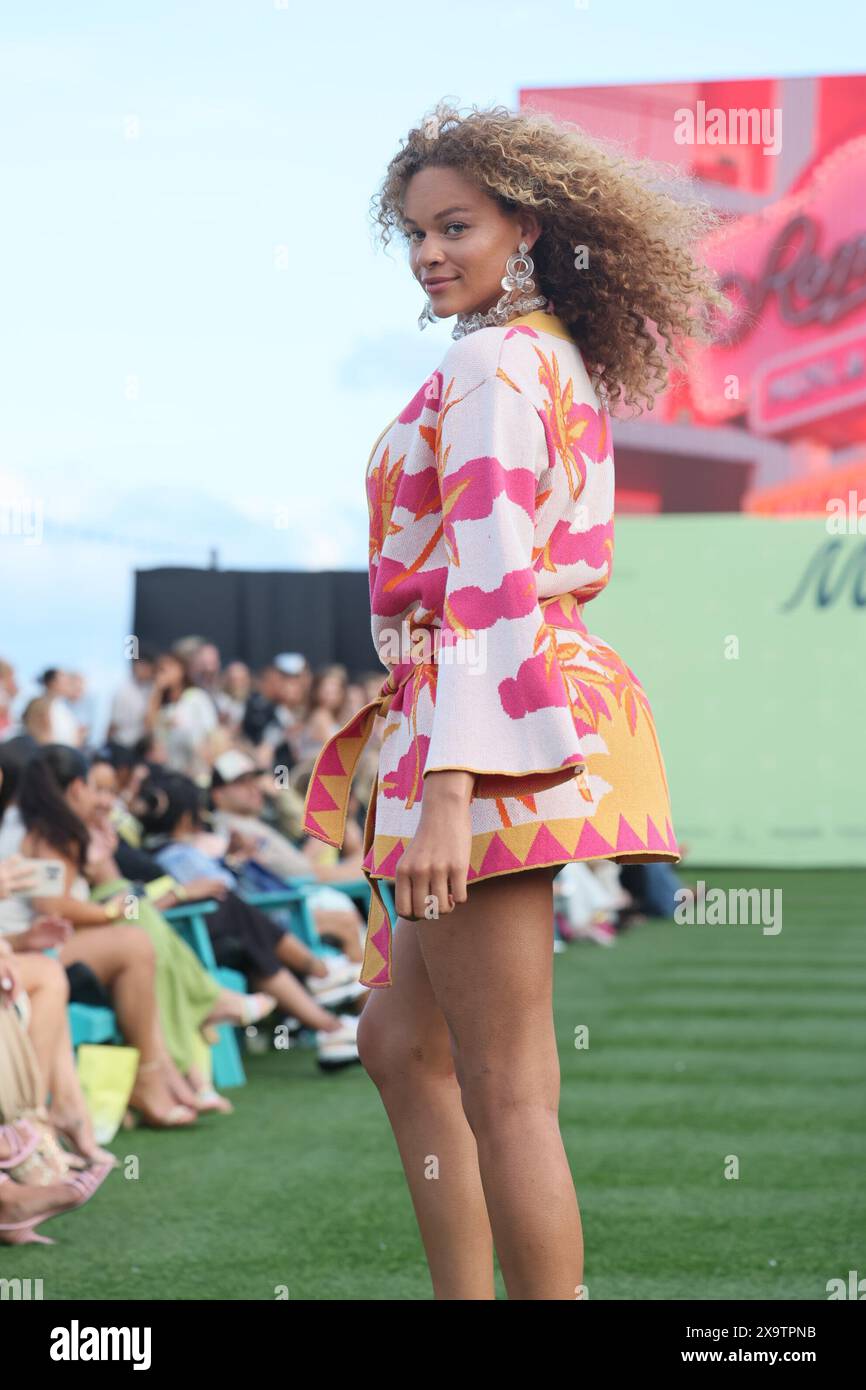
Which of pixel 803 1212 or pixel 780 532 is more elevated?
pixel 780 532

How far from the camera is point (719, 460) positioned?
19469 millimetres

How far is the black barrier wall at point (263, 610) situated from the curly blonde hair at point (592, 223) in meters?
12.0

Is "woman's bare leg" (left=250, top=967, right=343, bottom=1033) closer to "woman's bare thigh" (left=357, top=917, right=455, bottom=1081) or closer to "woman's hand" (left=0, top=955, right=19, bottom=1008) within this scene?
"woman's hand" (left=0, top=955, right=19, bottom=1008)

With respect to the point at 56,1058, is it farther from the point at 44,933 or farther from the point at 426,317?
the point at 426,317

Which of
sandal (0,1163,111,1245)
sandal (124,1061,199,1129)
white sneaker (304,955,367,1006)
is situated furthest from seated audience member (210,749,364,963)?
sandal (0,1163,111,1245)

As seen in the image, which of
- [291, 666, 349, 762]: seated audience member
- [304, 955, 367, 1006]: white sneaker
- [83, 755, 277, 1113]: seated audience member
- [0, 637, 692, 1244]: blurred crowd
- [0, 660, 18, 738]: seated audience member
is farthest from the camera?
[291, 666, 349, 762]: seated audience member

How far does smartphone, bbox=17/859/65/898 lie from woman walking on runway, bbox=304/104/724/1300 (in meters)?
2.95

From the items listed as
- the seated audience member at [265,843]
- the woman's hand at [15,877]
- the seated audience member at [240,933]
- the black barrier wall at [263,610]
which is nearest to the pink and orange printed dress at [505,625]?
the woman's hand at [15,877]

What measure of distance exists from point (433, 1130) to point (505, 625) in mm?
668

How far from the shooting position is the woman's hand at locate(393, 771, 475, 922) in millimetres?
1986

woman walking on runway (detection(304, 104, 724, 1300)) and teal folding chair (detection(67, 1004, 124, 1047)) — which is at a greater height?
woman walking on runway (detection(304, 104, 724, 1300))
